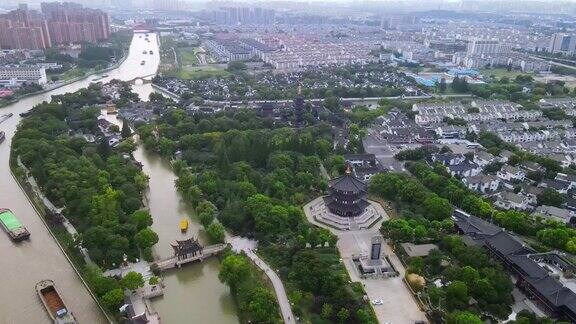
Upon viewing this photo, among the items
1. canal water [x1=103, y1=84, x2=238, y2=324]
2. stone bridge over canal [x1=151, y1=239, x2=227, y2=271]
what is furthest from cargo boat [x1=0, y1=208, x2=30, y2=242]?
stone bridge over canal [x1=151, y1=239, x2=227, y2=271]

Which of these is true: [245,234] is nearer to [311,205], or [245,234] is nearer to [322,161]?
[311,205]

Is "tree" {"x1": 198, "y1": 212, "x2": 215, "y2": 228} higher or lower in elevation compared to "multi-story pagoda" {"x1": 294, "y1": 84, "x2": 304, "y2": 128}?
lower

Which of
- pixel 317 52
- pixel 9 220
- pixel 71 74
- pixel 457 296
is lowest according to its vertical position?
pixel 9 220

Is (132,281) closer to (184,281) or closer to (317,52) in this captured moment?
(184,281)

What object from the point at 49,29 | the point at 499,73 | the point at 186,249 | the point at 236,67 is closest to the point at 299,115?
the point at 186,249

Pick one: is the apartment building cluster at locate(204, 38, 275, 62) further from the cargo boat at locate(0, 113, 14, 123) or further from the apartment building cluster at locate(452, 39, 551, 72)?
the cargo boat at locate(0, 113, 14, 123)

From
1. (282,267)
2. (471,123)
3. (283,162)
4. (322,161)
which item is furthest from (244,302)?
(471,123)
